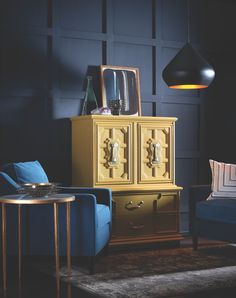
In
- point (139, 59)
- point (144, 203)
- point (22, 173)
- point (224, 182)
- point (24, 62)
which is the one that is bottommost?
point (144, 203)

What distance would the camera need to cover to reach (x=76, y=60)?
6.48 meters

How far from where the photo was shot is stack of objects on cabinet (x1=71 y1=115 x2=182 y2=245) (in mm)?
6047

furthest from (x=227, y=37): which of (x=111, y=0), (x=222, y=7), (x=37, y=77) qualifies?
(x=37, y=77)

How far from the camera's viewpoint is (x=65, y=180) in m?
6.39

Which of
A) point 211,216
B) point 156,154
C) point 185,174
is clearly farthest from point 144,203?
point 185,174

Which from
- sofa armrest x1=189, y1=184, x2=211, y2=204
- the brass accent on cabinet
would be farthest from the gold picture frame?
sofa armrest x1=189, y1=184, x2=211, y2=204

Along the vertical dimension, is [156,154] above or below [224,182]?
above

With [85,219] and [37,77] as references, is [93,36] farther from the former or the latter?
[85,219]

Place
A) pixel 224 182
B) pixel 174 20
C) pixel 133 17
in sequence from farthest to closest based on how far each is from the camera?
pixel 174 20
pixel 133 17
pixel 224 182

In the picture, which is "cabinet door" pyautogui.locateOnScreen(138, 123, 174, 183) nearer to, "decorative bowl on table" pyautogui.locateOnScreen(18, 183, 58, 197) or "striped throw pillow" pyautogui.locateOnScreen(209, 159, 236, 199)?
"striped throw pillow" pyautogui.locateOnScreen(209, 159, 236, 199)

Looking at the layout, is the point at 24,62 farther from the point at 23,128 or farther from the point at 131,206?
the point at 131,206

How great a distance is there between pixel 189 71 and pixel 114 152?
1422mm

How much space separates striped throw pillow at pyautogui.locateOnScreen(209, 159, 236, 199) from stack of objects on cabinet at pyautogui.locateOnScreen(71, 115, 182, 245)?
42 centimetres

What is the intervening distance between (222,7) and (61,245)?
3877mm
